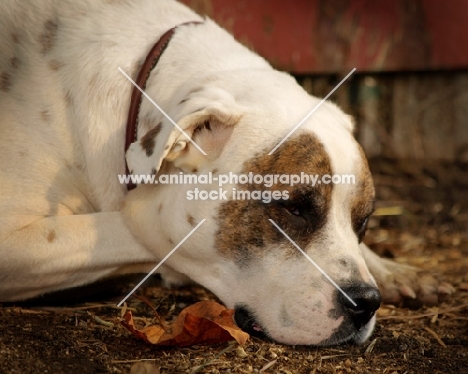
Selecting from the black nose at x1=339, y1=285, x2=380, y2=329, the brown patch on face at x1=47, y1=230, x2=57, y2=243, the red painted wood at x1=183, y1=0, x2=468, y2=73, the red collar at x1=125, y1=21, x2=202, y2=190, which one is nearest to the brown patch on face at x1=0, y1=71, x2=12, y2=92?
the red collar at x1=125, y1=21, x2=202, y2=190

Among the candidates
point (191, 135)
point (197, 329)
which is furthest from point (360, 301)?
point (191, 135)

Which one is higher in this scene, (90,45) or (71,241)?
(90,45)

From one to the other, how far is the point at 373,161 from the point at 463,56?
3.05ft

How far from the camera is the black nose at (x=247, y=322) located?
2.69m

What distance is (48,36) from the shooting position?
3207mm

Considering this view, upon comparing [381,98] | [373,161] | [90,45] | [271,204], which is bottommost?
[373,161]

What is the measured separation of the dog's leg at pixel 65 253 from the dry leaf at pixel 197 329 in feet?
1.37

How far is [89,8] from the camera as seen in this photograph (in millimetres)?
3283

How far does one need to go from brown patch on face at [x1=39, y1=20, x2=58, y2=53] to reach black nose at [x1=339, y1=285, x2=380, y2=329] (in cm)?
153

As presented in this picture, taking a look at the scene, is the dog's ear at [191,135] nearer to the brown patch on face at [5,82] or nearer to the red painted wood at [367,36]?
the brown patch on face at [5,82]

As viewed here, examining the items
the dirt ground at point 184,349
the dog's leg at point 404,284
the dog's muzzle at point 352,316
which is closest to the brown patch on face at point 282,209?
the dog's muzzle at point 352,316

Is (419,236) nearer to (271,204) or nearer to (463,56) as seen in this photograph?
(463,56)

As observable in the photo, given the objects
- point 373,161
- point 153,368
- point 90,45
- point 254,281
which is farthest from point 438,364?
point 373,161

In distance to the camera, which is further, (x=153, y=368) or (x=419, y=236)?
(x=419, y=236)
